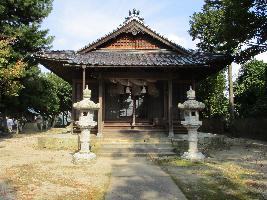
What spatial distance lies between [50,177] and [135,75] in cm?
989

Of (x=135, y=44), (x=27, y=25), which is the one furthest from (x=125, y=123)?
(x=27, y=25)

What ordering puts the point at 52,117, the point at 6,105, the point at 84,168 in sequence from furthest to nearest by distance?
the point at 52,117 → the point at 6,105 → the point at 84,168

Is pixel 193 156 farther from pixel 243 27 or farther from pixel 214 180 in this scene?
pixel 243 27

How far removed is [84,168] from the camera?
12.0m

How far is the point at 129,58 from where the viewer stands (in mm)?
19422

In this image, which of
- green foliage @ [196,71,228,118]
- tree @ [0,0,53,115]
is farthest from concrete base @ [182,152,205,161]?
green foliage @ [196,71,228,118]

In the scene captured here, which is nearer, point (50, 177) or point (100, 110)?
point (50, 177)

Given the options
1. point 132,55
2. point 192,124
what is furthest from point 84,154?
point 132,55

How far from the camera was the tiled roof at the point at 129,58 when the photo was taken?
1789 cm

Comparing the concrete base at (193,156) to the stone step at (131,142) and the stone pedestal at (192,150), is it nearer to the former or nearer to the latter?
the stone pedestal at (192,150)

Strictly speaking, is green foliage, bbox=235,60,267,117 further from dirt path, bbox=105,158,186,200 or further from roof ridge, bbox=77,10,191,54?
dirt path, bbox=105,158,186,200

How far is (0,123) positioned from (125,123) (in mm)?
17383

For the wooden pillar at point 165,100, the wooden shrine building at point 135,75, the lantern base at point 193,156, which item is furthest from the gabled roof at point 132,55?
the lantern base at point 193,156

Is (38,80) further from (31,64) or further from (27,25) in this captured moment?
(27,25)
